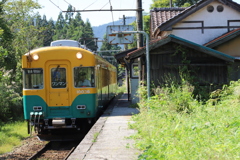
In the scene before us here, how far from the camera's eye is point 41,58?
35.2 ft

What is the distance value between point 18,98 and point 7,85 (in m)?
1.85

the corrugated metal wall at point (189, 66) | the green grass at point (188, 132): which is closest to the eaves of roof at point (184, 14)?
the corrugated metal wall at point (189, 66)

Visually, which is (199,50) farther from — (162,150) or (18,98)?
(18,98)

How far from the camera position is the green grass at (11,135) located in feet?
35.6

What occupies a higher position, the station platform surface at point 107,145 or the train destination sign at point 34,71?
the train destination sign at point 34,71

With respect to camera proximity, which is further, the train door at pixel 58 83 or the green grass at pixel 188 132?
the train door at pixel 58 83

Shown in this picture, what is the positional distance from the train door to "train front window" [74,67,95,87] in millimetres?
247

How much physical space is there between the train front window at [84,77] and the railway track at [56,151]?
1.95m

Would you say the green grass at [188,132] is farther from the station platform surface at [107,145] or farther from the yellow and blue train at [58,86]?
the yellow and blue train at [58,86]

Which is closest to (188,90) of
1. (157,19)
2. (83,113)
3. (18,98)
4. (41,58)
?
(83,113)

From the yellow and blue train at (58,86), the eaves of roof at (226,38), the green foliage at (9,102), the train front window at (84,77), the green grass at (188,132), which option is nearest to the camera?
the green grass at (188,132)

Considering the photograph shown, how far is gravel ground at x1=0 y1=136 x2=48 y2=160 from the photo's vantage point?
9.35 m

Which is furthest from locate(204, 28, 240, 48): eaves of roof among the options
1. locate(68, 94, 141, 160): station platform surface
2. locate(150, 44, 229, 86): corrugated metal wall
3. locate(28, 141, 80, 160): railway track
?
locate(28, 141, 80, 160): railway track

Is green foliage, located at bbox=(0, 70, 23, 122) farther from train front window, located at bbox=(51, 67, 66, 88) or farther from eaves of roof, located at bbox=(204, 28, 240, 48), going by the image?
eaves of roof, located at bbox=(204, 28, 240, 48)
